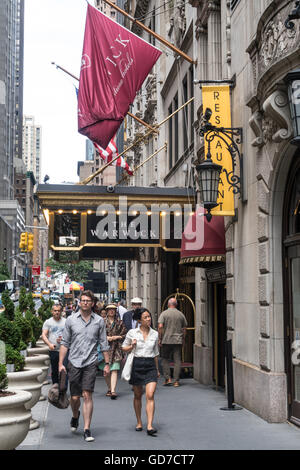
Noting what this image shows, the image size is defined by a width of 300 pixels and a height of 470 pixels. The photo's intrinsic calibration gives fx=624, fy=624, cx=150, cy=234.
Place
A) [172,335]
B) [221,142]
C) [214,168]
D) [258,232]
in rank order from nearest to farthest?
1. [258,232]
2. [214,168]
3. [221,142]
4. [172,335]

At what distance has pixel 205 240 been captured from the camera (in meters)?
13.8

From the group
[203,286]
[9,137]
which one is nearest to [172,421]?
[203,286]

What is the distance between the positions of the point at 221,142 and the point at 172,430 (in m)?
5.65

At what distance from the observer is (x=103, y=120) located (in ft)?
51.6

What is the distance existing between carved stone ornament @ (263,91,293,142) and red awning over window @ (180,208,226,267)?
4.56 m

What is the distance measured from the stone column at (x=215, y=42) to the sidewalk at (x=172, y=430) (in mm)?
7777

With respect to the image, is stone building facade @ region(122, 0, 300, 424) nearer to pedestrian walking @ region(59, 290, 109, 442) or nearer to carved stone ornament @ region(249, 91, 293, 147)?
carved stone ornament @ region(249, 91, 293, 147)

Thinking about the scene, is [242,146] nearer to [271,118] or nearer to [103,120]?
[271,118]

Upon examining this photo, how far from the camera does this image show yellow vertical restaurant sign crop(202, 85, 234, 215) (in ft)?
39.6

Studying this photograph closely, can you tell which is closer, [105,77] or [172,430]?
[172,430]

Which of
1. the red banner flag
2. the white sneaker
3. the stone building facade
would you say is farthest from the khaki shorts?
the red banner flag
